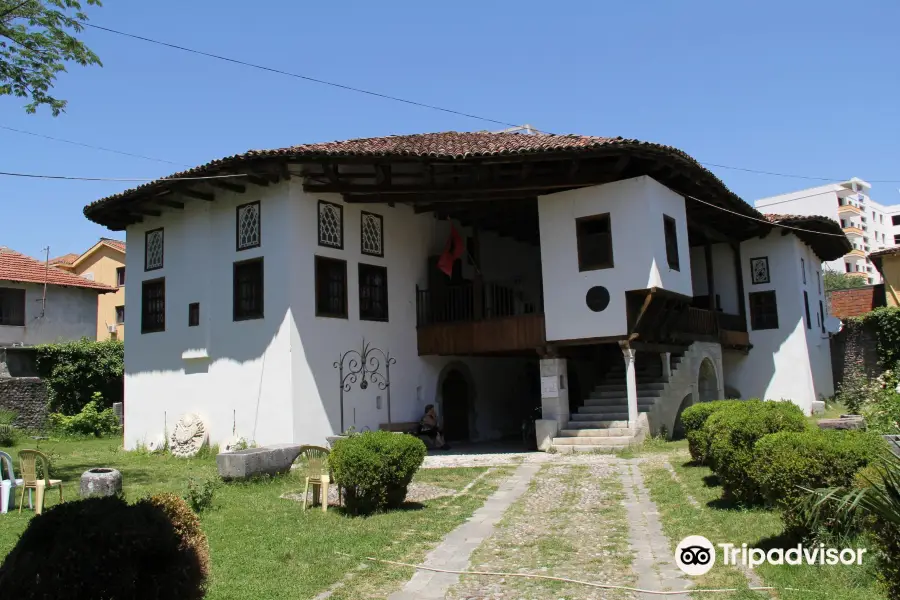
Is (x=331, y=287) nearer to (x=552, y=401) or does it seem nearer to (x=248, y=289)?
(x=248, y=289)

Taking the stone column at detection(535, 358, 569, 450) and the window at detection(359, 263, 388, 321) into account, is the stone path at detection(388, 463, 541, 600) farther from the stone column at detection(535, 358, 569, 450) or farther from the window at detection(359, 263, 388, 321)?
the window at detection(359, 263, 388, 321)

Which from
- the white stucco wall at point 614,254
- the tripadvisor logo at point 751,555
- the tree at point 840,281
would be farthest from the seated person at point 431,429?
the tree at point 840,281

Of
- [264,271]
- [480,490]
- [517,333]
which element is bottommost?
[480,490]

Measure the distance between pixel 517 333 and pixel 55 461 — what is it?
9275 millimetres

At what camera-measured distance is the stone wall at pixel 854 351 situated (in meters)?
23.0

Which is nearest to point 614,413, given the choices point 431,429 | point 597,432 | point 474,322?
point 597,432

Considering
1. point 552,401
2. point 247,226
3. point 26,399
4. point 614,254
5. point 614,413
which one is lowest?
point 614,413

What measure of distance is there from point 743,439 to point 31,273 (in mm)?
26079

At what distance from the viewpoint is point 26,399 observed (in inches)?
828

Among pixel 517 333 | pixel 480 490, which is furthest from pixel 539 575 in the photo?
pixel 517 333

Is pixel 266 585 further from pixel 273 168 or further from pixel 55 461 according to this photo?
pixel 55 461

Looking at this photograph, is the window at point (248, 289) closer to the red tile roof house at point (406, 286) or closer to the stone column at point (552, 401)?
the red tile roof house at point (406, 286)

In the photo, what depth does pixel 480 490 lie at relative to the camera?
970cm

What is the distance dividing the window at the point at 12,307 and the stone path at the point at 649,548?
23.5m
